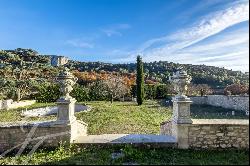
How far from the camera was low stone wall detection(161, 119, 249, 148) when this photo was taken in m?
8.27

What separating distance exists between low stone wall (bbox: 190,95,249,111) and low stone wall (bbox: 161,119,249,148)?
12.2m

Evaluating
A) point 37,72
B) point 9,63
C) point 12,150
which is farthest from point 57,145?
point 37,72

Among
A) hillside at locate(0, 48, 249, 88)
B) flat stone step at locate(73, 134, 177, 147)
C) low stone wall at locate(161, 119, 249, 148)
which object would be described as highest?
hillside at locate(0, 48, 249, 88)

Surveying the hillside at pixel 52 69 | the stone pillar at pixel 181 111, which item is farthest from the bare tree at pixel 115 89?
the stone pillar at pixel 181 111

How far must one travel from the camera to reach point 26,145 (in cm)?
881

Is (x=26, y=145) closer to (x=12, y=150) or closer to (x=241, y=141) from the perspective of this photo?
(x=12, y=150)

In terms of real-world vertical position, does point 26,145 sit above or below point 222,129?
below

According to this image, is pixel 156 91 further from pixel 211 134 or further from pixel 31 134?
pixel 31 134

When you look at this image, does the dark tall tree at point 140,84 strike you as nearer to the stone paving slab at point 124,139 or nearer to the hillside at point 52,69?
the hillside at point 52,69

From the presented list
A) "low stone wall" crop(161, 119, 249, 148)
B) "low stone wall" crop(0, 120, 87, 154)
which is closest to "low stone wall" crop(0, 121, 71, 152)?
"low stone wall" crop(0, 120, 87, 154)

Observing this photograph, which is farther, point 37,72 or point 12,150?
point 37,72

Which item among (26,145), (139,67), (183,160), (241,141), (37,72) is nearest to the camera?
(183,160)

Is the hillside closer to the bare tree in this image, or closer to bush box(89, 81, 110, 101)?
bush box(89, 81, 110, 101)

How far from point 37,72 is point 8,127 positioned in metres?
35.3
